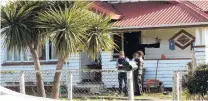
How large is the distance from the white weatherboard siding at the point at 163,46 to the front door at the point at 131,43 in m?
0.25

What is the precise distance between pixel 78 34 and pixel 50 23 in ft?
2.89

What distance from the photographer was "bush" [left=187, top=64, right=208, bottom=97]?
12.8 metres

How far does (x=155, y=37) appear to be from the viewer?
1944cm

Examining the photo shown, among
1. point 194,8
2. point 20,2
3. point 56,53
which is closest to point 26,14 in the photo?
point 20,2

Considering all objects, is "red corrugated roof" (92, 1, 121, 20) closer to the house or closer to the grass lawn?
the house

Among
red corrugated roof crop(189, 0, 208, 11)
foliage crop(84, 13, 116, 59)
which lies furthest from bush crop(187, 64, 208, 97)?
red corrugated roof crop(189, 0, 208, 11)

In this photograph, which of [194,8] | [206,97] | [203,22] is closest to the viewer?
[206,97]

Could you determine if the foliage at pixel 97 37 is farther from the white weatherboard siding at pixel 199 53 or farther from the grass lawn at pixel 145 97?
the white weatherboard siding at pixel 199 53

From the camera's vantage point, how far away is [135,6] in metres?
19.8

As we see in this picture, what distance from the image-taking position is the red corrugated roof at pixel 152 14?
17.5 meters

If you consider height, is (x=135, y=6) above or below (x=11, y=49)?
above

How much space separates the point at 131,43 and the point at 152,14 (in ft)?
5.74

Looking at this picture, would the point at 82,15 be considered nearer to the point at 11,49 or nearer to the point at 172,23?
the point at 11,49

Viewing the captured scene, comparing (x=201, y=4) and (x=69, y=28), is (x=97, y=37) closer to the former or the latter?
(x=69, y=28)
